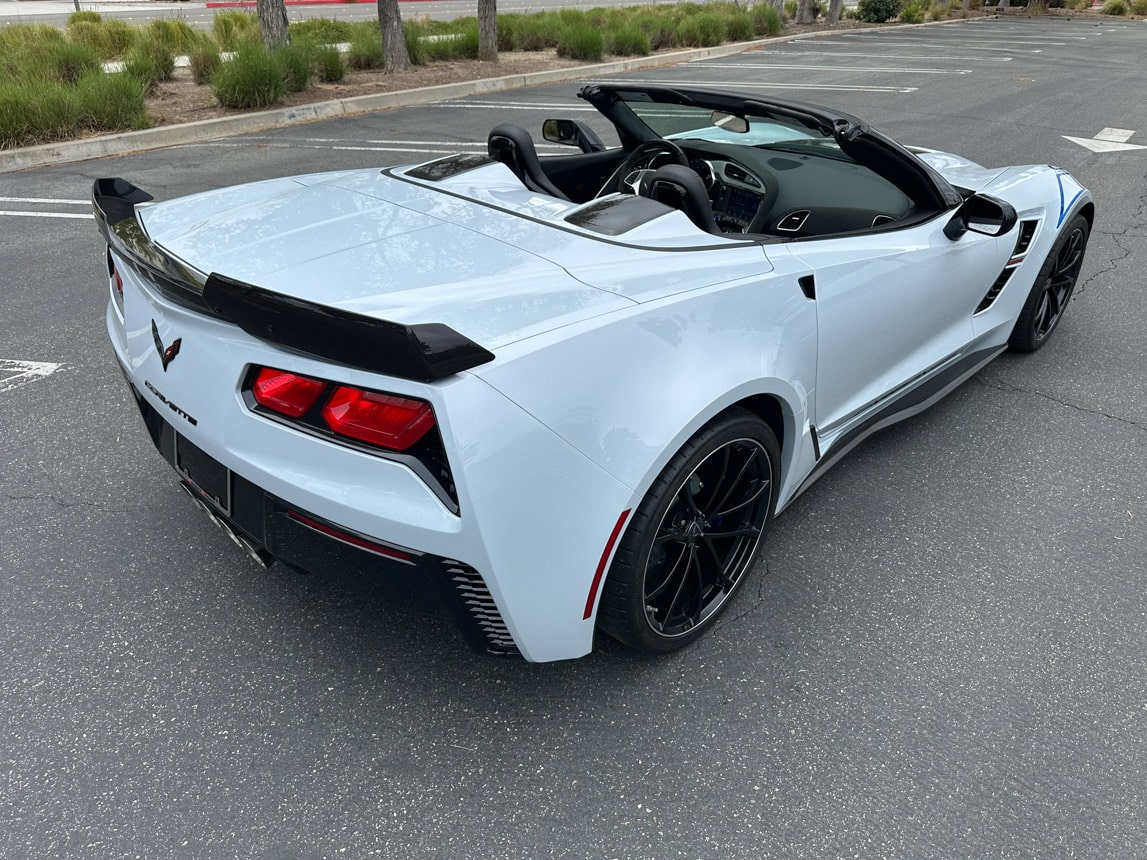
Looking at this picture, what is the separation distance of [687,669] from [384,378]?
123 centimetres

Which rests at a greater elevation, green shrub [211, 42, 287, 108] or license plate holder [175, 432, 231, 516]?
green shrub [211, 42, 287, 108]

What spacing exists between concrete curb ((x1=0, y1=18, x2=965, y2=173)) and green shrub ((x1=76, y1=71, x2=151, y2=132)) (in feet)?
0.78

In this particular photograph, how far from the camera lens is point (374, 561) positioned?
1845 millimetres

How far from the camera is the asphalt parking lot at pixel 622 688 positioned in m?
1.92

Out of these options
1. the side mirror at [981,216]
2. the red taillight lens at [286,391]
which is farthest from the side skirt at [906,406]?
the red taillight lens at [286,391]

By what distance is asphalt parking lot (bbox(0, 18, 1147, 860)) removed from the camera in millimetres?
1917

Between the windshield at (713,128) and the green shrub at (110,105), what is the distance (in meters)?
7.53

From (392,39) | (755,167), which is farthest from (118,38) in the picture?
(755,167)

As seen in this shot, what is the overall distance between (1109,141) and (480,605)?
10861 millimetres

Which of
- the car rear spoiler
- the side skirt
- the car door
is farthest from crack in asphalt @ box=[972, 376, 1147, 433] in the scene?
the car rear spoiler

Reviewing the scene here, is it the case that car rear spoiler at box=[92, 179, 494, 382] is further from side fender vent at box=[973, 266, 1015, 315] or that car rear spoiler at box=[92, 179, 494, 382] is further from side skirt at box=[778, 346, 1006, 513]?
side fender vent at box=[973, 266, 1015, 315]

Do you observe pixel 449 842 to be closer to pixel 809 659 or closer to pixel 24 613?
pixel 809 659

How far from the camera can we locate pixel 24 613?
248 centimetres

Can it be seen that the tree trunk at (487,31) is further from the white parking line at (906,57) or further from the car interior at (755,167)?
the car interior at (755,167)
